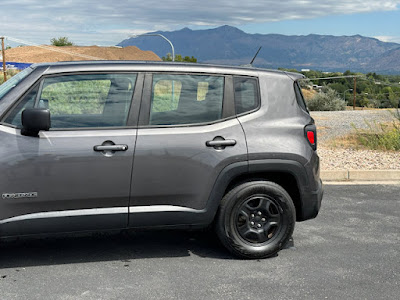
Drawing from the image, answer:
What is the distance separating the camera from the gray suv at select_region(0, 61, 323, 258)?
4.54 m

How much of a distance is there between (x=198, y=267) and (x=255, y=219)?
2.32ft

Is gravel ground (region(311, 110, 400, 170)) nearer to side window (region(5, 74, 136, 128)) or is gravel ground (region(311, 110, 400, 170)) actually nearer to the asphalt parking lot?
the asphalt parking lot

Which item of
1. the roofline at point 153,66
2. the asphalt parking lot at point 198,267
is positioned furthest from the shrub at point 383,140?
the roofline at point 153,66

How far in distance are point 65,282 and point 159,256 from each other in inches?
40.0

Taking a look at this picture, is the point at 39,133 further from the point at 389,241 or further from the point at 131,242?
the point at 389,241

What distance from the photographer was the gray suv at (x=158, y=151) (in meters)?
4.54

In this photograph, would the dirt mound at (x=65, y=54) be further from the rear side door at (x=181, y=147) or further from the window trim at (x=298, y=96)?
the rear side door at (x=181, y=147)

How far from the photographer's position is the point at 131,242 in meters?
5.62

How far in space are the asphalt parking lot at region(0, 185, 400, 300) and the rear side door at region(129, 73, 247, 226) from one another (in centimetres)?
48

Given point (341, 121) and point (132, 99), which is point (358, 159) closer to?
point (132, 99)

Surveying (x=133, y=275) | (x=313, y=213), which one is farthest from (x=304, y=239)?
(x=133, y=275)

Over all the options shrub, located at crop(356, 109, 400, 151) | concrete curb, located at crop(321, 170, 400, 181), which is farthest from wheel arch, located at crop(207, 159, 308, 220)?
shrub, located at crop(356, 109, 400, 151)

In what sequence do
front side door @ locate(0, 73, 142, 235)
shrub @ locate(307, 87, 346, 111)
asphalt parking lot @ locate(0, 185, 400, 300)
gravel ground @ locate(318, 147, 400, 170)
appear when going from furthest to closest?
shrub @ locate(307, 87, 346, 111), gravel ground @ locate(318, 147, 400, 170), front side door @ locate(0, 73, 142, 235), asphalt parking lot @ locate(0, 185, 400, 300)

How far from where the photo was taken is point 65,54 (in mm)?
89000
